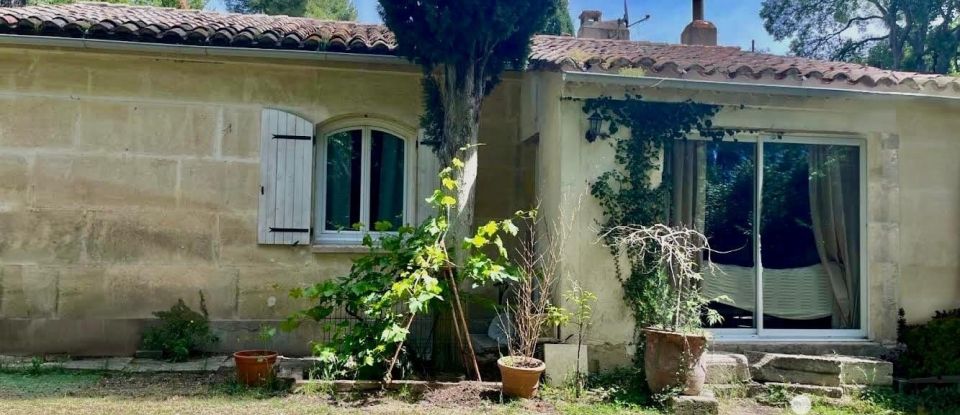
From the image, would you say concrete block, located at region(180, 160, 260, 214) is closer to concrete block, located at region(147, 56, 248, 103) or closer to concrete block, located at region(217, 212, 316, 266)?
concrete block, located at region(217, 212, 316, 266)

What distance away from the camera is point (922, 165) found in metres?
7.23

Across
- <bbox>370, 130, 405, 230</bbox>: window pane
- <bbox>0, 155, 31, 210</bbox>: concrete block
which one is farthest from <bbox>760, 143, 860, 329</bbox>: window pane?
<bbox>0, 155, 31, 210</bbox>: concrete block

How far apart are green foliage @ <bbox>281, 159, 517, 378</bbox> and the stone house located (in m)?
1.14

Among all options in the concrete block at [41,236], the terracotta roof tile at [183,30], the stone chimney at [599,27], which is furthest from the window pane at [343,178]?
the stone chimney at [599,27]

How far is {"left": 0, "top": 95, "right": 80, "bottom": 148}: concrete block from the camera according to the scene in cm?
713

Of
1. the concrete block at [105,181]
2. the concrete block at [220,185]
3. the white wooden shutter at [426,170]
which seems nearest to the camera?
the concrete block at [105,181]

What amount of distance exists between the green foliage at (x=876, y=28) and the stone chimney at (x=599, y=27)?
563 inches

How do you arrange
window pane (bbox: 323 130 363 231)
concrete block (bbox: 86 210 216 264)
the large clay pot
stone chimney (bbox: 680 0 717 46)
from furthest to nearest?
stone chimney (bbox: 680 0 717 46) → window pane (bbox: 323 130 363 231) → concrete block (bbox: 86 210 216 264) → the large clay pot

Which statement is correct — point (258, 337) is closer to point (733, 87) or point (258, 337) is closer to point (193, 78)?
point (193, 78)

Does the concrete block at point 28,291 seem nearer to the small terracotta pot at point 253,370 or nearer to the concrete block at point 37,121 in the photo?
the concrete block at point 37,121

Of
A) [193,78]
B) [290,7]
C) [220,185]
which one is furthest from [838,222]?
[290,7]

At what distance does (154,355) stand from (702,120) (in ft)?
21.0

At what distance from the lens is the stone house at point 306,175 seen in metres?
6.77

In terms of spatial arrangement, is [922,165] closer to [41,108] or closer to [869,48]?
[41,108]
